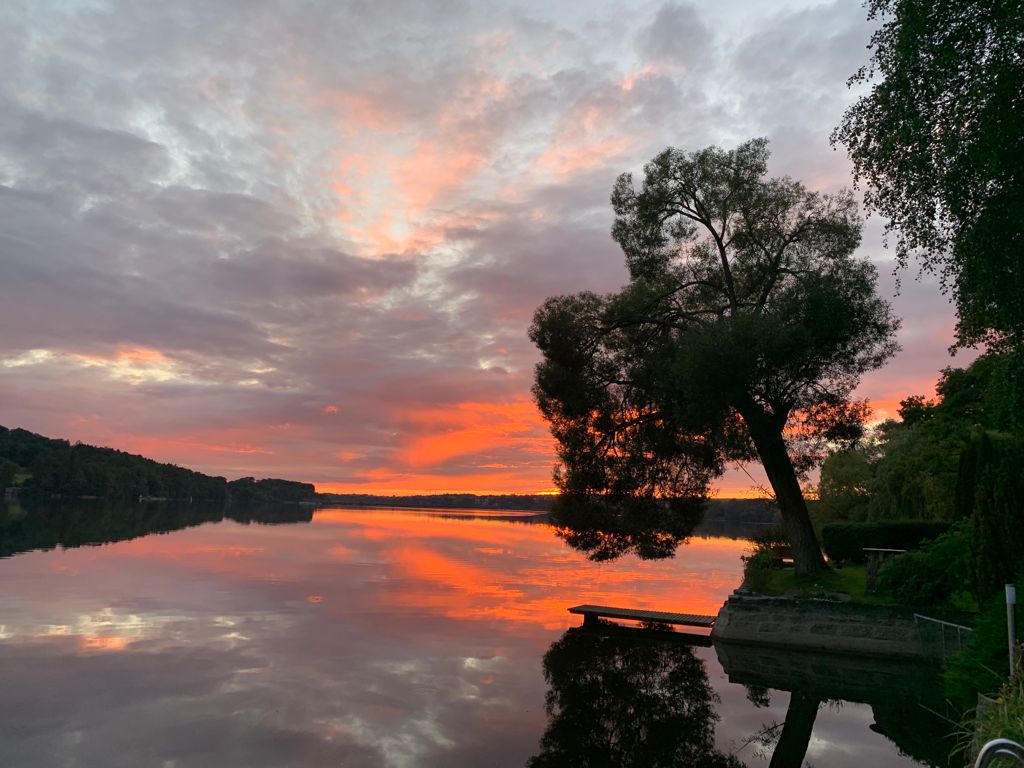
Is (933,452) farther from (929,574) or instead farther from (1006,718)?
(1006,718)

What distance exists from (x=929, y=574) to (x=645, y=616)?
31.7ft

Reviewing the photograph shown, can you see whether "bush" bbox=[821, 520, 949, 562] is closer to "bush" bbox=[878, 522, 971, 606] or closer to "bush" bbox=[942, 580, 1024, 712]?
"bush" bbox=[878, 522, 971, 606]

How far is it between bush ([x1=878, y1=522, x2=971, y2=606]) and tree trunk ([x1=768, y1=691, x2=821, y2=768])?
6453mm

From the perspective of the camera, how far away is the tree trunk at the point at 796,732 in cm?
1283

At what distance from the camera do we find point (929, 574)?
864 inches

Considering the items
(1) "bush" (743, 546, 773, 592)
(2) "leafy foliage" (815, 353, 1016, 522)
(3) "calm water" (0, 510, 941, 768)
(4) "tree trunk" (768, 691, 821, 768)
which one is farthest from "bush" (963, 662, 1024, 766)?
(2) "leafy foliage" (815, 353, 1016, 522)

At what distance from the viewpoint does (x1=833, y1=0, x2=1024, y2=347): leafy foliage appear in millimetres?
13273

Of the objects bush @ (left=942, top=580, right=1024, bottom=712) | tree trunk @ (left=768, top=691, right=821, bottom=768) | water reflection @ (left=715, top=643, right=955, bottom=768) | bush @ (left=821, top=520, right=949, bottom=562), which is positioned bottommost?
tree trunk @ (left=768, top=691, right=821, bottom=768)

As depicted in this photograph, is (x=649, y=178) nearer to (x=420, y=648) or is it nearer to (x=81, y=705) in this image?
(x=420, y=648)

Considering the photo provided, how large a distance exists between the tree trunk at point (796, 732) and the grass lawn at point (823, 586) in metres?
6.77

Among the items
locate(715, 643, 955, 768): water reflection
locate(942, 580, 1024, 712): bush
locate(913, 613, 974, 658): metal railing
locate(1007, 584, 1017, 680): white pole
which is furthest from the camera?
locate(913, 613, 974, 658): metal railing

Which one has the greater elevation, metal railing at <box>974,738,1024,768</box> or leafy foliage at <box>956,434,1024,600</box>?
leafy foliage at <box>956,434,1024,600</box>

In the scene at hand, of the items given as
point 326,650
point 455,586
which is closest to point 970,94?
point 326,650

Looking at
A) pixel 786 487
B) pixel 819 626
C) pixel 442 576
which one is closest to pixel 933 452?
pixel 786 487
